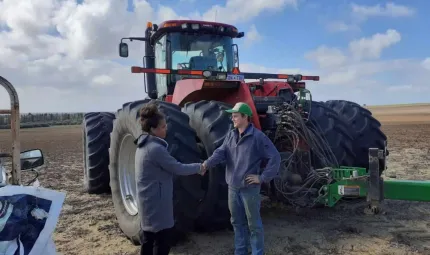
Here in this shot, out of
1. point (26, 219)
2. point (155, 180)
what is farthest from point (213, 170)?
point (26, 219)

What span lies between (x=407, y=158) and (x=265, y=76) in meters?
7.06

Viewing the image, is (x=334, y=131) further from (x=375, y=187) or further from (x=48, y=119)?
(x=48, y=119)

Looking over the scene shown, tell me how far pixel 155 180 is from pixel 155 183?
23mm

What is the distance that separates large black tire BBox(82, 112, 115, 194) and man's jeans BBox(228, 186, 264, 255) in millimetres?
3945

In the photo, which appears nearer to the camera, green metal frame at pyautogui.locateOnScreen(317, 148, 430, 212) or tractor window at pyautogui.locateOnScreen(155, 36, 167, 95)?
green metal frame at pyautogui.locateOnScreen(317, 148, 430, 212)

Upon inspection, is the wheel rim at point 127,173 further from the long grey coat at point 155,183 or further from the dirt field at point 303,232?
the long grey coat at point 155,183

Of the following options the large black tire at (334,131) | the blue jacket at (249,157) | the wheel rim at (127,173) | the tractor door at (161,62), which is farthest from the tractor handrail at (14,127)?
the tractor door at (161,62)

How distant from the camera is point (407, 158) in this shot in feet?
37.4

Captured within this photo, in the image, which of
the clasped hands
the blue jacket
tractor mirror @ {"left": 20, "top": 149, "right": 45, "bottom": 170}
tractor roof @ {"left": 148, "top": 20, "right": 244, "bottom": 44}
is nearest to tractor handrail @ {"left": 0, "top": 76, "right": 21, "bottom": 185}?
tractor mirror @ {"left": 20, "top": 149, "right": 45, "bottom": 170}

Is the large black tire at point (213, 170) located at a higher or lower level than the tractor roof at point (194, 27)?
lower

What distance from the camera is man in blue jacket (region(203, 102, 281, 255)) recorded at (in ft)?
12.7

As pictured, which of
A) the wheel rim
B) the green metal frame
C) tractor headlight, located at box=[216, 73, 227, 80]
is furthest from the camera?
the wheel rim

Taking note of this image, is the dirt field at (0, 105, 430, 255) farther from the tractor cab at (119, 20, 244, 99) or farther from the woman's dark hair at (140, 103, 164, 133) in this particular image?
the tractor cab at (119, 20, 244, 99)

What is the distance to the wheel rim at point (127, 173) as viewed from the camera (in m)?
5.27
